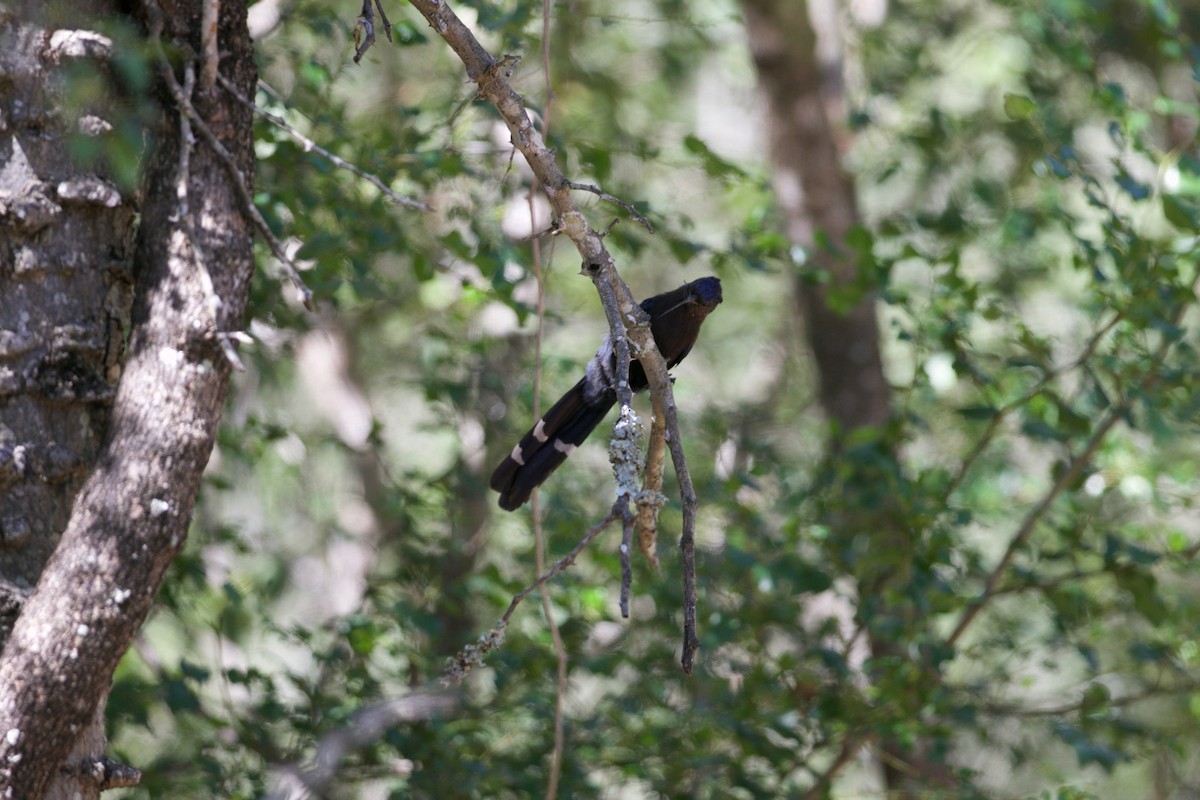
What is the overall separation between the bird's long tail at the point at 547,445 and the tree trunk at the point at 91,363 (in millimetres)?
731

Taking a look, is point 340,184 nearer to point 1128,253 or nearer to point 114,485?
point 114,485

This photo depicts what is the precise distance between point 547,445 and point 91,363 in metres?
1.01

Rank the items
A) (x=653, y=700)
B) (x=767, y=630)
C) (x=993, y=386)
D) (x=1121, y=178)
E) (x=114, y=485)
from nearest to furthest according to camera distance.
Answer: (x=114, y=485) → (x=1121, y=178) → (x=993, y=386) → (x=653, y=700) → (x=767, y=630)

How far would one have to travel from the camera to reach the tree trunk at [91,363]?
1.97 meters

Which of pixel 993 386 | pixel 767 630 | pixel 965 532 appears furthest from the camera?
pixel 965 532

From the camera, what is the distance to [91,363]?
2215mm

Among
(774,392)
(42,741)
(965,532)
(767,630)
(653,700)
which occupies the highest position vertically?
(774,392)

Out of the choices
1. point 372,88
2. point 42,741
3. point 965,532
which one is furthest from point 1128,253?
point 372,88

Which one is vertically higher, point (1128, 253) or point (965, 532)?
point (965, 532)

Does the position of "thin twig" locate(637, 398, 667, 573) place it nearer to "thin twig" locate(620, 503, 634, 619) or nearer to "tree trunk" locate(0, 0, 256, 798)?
"thin twig" locate(620, 503, 634, 619)

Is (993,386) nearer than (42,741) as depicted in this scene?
No

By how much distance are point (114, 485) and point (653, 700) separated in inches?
87.3

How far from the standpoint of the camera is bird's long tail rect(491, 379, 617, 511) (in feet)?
8.94

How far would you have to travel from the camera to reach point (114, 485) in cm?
206
